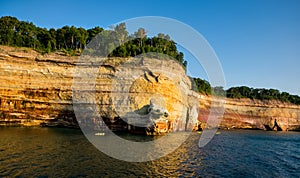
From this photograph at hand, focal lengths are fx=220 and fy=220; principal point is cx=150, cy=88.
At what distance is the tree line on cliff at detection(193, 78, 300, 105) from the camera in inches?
2950

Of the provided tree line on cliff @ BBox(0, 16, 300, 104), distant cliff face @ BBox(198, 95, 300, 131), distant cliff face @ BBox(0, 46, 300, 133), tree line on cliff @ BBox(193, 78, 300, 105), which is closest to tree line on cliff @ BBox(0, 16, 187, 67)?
tree line on cliff @ BBox(0, 16, 300, 104)

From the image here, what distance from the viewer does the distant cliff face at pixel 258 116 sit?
2763 inches

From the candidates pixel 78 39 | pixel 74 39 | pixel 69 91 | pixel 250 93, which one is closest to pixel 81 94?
pixel 69 91

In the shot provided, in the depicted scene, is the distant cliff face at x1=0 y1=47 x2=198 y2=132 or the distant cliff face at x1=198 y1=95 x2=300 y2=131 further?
the distant cliff face at x1=198 y1=95 x2=300 y2=131

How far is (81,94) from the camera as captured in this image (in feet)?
120

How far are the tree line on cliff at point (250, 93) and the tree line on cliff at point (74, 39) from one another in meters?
21.3

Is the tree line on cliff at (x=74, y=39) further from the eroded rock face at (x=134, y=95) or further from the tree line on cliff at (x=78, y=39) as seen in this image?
the eroded rock face at (x=134, y=95)

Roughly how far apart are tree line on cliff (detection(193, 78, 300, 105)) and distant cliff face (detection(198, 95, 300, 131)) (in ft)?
13.6

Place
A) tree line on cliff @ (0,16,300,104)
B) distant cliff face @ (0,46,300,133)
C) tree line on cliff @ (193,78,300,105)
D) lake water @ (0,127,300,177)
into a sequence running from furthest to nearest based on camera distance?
tree line on cliff @ (193,78,300,105) → tree line on cliff @ (0,16,300,104) → distant cliff face @ (0,46,300,133) → lake water @ (0,127,300,177)

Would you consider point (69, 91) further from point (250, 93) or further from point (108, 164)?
point (250, 93)

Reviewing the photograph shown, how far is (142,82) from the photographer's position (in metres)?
36.5

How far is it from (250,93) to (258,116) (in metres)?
13.0

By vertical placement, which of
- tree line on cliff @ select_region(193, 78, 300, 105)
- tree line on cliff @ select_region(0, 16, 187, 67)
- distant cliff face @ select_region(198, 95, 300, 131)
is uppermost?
tree line on cliff @ select_region(0, 16, 187, 67)

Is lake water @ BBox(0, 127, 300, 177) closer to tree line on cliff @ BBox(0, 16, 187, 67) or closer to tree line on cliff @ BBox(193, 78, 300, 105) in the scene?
tree line on cliff @ BBox(0, 16, 187, 67)
